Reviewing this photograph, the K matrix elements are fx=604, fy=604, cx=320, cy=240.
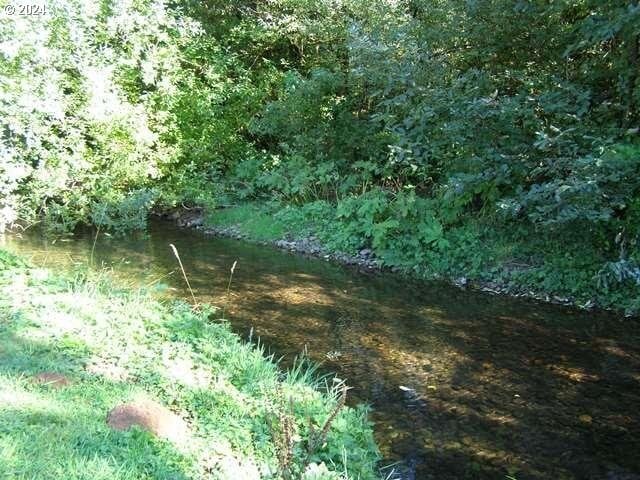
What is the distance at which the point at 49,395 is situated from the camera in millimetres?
3734

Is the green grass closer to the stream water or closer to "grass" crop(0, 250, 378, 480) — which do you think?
the stream water

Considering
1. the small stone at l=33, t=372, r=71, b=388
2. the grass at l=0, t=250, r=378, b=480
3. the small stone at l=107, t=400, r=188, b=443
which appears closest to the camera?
the grass at l=0, t=250, r=378, b=480

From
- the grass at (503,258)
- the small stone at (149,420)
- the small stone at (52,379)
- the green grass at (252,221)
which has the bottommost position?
the green grass at (252,221)

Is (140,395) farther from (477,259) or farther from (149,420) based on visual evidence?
(477,259)

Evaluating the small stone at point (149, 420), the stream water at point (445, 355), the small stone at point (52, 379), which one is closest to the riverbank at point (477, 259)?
the stream water at point (445, 355)

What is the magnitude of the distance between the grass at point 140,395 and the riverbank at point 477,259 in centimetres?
446

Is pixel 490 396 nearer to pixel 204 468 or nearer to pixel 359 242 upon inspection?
pixel 204 468

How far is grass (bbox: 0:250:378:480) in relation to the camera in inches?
127

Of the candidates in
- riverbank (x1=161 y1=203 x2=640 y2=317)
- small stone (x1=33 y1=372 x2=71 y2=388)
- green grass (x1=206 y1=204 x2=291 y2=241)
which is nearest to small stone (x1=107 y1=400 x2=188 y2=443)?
small stone (x1=33 y1=372 x2=71 y2=388)

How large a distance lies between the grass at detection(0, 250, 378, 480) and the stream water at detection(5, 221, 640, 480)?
2.20 ft

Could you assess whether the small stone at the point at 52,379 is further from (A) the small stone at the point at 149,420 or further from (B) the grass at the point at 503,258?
(B) the grass at the point at 503,258

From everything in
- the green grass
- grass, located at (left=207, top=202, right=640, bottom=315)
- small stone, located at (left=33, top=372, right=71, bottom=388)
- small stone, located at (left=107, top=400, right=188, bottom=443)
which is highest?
grass, located at (left=207, top=202, right=640, bottom=315)

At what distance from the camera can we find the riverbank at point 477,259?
8.59 meters

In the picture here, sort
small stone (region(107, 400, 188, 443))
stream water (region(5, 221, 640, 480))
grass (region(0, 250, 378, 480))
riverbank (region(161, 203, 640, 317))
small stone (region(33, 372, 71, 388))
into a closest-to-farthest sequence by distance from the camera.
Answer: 1. grass (region(0, 250, 378, 480))
2. small stone (region(107, 400, 188, 443))
3. small stone (region(33, 372, 71, 388))
4. stream water (region(5, 221, 640, 480))
5. riverbank (region(161, 203, 640, 317))
